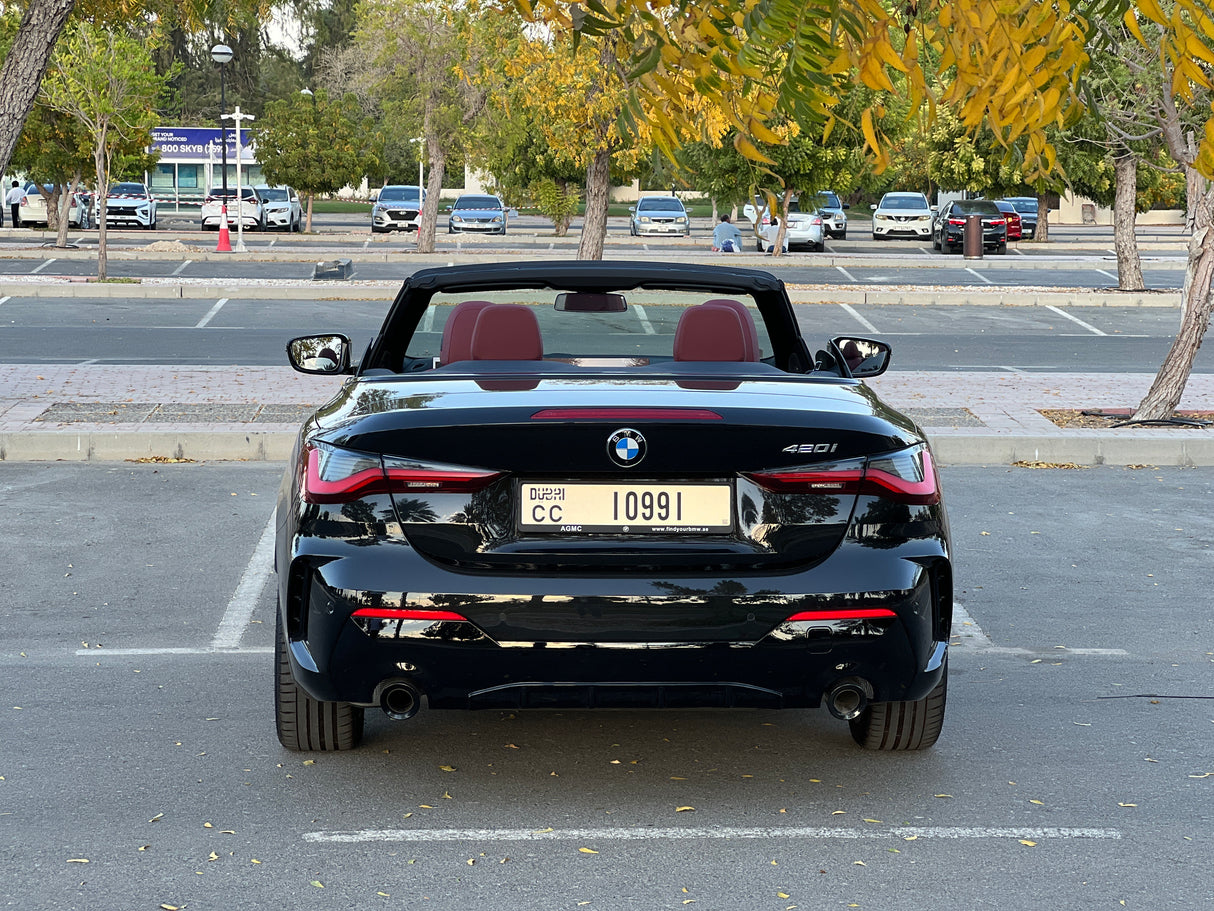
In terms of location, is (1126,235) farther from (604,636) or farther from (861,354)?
(604,636)

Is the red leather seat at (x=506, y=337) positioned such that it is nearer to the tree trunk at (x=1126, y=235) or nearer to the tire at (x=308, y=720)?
the tire at (x=308, y=720)

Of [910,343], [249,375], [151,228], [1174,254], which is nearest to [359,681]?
[249,375]

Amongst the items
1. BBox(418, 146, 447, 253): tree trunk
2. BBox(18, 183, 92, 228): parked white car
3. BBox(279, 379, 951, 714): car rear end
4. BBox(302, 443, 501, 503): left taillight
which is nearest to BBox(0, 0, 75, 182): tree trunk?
BBox(302, 443, 501, 503): left taillight

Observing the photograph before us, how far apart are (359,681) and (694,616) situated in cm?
90

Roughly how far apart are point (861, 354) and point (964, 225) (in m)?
38.8

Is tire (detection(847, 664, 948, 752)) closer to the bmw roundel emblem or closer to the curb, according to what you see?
the bmw roundel emblem

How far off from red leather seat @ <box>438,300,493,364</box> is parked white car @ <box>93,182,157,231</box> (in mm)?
45615

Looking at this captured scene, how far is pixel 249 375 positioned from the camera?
1559cm

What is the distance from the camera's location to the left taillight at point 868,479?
4.27 metres

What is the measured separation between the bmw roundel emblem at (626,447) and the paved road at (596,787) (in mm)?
1012

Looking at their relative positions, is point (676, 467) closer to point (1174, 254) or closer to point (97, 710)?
point (97, 710)

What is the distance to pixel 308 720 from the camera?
493 cm

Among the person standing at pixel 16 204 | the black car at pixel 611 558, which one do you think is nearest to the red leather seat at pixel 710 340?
the black car at pixel 611 558

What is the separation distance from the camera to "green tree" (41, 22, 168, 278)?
2925cm
